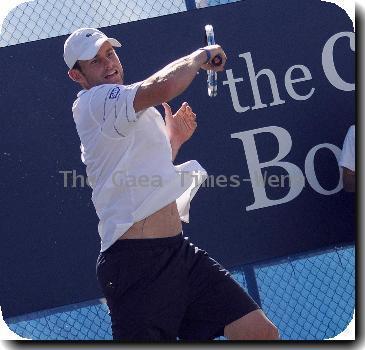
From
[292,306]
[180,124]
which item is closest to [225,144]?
[292,306]

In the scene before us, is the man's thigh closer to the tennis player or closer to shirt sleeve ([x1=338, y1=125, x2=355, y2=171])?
the tennis player

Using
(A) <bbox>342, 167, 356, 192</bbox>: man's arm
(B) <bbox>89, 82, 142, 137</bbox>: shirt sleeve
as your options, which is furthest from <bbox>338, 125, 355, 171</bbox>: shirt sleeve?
(B) <bbox>89, 82, 142, 137</bbox>: shirt sleeve

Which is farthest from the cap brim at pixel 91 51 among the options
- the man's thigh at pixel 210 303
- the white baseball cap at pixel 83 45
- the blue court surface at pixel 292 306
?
the blue court surface at pixel 292 306

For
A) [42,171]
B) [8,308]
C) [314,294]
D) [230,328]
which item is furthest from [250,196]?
[230,328]

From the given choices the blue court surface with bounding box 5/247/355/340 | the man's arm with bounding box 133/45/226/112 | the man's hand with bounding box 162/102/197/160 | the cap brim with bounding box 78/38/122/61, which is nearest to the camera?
the man's arm with bounding box 133/45/226/112

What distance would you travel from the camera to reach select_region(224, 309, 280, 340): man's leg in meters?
3.20

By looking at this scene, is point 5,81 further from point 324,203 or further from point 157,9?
point 324,203

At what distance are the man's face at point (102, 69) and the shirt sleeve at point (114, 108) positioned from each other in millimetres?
219

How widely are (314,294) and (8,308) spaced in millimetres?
1689

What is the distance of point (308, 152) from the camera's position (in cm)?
504

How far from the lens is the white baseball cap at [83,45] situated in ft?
11.0

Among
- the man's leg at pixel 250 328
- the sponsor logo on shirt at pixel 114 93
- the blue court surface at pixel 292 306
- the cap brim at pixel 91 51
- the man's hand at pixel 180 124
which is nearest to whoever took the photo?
the sponsor logo on shirt at pixel 114 93

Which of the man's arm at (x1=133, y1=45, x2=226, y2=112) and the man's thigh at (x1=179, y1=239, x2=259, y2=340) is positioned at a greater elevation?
the man's arm at (x1=133, y1=45, x2=226, y2=112)

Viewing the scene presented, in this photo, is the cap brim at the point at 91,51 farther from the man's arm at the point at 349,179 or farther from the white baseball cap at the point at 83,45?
the man's arm at the point at 349,179
